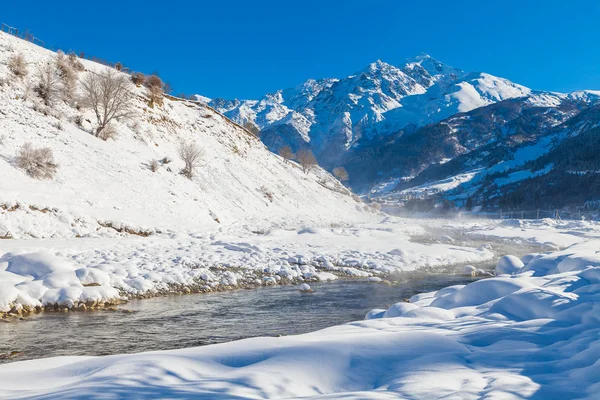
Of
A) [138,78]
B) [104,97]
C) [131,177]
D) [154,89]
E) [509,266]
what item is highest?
[138,78]

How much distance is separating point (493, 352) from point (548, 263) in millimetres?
12948

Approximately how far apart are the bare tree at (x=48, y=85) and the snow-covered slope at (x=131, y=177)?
2.36 feet

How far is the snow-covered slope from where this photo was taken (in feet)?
85.0

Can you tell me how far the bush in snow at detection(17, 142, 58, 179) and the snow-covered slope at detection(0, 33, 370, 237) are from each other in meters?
0.46

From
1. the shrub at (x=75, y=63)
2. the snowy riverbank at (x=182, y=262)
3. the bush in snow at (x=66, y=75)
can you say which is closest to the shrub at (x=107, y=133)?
the bush in snow at (x=66, y=75)

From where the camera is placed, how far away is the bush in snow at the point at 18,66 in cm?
3806

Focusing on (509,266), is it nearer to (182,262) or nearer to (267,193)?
(182,262)

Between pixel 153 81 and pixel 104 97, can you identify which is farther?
pixel 153 81

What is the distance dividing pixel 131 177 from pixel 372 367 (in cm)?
3314

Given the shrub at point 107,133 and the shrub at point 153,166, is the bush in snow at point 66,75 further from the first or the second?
the shrub at point 153,166

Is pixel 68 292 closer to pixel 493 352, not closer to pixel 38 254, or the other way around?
pixel 38 254

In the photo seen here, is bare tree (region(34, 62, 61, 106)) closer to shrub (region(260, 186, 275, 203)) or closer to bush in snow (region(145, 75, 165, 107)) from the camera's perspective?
bush in snow (region(145, 75, 165, 107))

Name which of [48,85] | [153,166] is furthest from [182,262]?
[48,85]

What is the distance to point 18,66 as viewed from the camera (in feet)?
126
